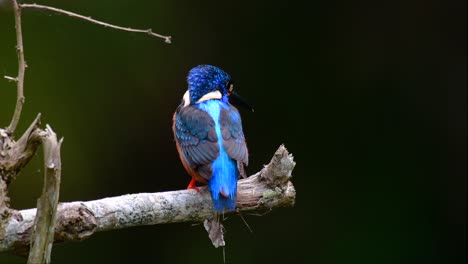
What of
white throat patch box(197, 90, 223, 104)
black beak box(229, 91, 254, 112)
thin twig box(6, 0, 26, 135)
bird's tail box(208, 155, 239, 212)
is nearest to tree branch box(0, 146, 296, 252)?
bird's tail box(208, 155, 239, 212)

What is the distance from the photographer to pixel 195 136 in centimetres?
371

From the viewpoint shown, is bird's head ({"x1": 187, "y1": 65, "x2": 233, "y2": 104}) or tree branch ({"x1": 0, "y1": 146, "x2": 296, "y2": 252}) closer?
tree branch ({"x1": 0, "y1": 146, "x2": 296, "y2": 252})

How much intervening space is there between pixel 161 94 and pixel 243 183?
8.78 feet

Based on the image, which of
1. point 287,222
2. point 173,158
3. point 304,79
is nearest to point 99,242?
point 173,158

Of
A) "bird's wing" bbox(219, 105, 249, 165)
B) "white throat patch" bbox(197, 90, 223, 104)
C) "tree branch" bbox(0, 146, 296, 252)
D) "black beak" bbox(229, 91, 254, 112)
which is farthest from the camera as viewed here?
"black beak" bbox(229, 91, 254, 112)

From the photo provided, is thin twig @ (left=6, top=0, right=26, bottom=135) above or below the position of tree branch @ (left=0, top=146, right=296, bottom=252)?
above

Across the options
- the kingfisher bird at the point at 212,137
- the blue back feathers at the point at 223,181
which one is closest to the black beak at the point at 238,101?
the kingfisher bird at the point at 212,137

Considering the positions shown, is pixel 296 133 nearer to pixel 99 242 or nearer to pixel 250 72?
pixel 250 72

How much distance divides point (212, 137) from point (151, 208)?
0.56m

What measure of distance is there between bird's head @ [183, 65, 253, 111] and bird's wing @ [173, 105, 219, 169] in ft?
0.32

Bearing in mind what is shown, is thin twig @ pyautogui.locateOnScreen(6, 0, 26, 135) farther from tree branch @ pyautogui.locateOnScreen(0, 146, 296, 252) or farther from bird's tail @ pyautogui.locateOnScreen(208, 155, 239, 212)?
bird's tail @ pyautogui.locateOnScreen(208, 155, 239, 212)

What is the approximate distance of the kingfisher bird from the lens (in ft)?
11.2

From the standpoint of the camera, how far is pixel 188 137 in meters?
3.74

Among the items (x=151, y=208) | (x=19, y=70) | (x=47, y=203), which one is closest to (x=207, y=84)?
(x=151, y=208)
